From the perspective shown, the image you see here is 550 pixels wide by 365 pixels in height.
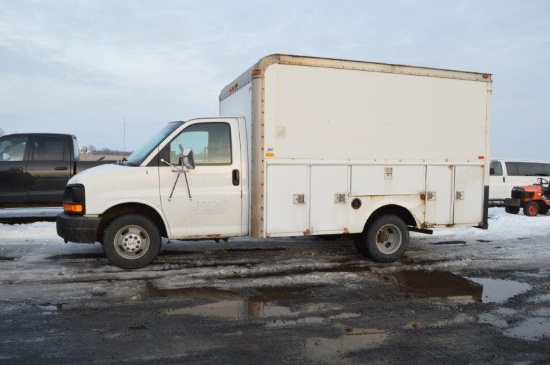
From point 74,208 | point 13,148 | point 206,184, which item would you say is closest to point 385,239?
point 206,184

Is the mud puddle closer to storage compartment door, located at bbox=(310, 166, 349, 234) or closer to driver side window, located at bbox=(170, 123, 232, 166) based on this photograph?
storage compartment door, located at bbox=(310, 166, 349, 234)

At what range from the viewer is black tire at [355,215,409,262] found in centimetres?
809

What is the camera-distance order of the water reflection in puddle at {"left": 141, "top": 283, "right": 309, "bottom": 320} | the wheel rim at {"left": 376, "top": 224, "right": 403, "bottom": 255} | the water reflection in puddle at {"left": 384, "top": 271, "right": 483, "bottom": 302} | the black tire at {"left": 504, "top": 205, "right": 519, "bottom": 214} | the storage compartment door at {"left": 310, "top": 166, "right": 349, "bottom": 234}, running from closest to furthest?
the water reflection in puddle at {"left": 141, "top": 283, "right": 309, "bottom": 320}, the water reflection in puddle at {"left": 384, "top": 271, "right": 483, "bottom": 302}, the storage compartment door at {"left": 310, "top": 166, "right": 349, "bottom": 234}, the wheel rim at {"left": 376, "top": 224, "right": 403, "bottom": 255}, the black tire at {"left": 504, "top": 205, "right": 519, "bottom": 214}

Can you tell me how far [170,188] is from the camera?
287 inches

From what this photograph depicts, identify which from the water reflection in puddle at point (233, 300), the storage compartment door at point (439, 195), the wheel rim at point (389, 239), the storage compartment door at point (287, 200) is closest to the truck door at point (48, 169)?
the water reflection in puddle at point (233, 300)

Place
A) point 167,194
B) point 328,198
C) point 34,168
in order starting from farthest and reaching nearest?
1. point 34,168
2. point 328,198
3. point 167,194

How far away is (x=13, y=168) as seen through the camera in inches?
452

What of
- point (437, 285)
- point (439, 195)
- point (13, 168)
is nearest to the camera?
point (437, 285)

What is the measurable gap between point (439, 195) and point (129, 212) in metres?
5.07

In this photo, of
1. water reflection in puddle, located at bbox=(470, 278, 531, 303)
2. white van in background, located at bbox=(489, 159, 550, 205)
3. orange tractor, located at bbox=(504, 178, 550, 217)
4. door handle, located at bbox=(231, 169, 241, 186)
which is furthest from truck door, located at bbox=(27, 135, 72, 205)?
white van in background, located at bbox=(489, 159, 550, 205)

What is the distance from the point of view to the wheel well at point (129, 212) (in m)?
7.28

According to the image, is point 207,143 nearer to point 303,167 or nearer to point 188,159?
point 188,159

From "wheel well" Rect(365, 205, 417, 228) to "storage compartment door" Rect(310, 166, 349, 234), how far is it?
65 centimetres

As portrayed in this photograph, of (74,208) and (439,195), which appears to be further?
(439,195)
